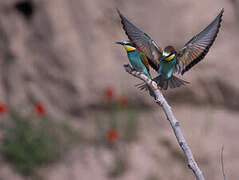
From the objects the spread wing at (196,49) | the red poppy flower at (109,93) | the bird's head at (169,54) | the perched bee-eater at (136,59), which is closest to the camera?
the spread wing at (196,49)

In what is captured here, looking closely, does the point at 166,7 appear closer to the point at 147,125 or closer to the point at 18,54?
the point at 147,125

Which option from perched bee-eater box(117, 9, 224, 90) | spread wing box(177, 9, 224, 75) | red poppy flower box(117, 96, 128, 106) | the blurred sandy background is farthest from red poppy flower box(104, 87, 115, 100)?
spread wing box(177, 9, 224, 75)

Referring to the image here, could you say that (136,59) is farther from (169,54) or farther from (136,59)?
(169,54)

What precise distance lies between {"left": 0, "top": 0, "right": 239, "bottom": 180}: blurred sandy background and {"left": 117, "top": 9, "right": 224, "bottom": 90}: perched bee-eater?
1487 mm

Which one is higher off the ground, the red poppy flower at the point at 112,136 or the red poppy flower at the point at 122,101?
the red poppy flower at the point at 122,101

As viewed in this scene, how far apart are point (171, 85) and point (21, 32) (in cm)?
238

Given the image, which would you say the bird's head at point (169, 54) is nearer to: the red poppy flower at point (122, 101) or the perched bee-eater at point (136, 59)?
the perched bee-eater at point (136, 59)

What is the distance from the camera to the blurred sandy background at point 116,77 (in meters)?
3.55

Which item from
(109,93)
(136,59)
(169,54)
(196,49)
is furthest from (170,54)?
(109,93)

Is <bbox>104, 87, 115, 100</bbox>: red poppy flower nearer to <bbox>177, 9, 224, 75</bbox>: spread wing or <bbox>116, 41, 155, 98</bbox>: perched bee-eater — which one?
<bbox>116, 41, 155, 98</bbox>: perched bee-eater

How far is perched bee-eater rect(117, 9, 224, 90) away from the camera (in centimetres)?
198

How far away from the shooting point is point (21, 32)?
4.14 meters

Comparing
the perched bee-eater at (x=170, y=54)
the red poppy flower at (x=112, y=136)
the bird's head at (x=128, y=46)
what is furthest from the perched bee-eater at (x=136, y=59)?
the red poppy flower at (x=112, y=136)

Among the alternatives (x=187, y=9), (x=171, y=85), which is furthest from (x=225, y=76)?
(x=171, y=85)
